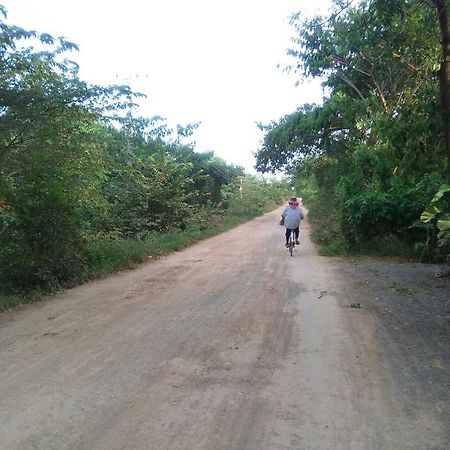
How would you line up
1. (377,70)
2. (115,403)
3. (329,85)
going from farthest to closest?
(329,85) → (377,70) → (115,403)

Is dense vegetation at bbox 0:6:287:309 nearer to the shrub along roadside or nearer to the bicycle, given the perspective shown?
the shrub along roadside

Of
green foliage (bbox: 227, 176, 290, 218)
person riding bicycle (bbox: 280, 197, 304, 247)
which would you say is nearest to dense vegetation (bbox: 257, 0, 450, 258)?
person riding bicycle (bbox: 280, 197, 304, 247)

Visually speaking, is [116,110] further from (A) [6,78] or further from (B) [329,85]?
(B) [329,85]

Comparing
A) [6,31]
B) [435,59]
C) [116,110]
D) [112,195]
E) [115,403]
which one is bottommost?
[115,403]

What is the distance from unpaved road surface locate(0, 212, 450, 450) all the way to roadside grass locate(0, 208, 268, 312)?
429mm

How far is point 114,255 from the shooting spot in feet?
38.1

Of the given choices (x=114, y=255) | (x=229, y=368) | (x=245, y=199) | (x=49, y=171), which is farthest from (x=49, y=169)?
(x=245, y=199)

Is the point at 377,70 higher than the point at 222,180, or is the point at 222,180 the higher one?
the point at 377,70

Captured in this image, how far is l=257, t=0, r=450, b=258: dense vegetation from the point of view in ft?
29.3

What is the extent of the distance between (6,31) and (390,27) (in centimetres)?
688

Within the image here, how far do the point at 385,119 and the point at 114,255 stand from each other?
6.96 meters

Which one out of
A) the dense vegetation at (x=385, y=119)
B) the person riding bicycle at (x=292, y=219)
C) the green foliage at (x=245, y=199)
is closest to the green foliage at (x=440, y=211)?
the dense vegetation at (x=385, y=119)

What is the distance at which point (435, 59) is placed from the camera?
9.52 metres

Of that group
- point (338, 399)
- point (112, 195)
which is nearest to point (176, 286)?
point (338, 399)
